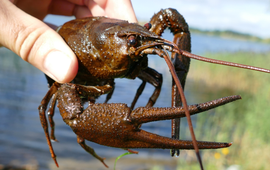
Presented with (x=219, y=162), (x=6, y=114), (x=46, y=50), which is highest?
(x=46, y=50)

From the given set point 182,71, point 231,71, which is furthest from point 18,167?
point 231,71

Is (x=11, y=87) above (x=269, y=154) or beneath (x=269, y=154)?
beneath

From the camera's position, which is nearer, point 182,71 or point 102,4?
point 182,71

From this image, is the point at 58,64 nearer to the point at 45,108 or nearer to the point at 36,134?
the point at 45,108

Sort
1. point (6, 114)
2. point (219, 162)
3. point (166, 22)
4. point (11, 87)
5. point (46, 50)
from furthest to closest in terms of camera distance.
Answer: point (11, 87) < point (6, 114) < point (219, 162) < point (166, 22) < point (46, 50)

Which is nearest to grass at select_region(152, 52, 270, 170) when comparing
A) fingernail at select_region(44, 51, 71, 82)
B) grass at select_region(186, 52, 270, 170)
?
grass at select_region(186, 52, 270, 170)

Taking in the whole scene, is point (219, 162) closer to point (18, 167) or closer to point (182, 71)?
point (182, 71)
